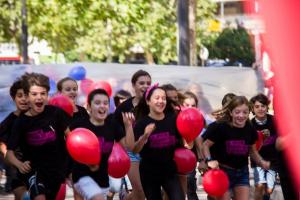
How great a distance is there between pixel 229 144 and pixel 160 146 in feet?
2.50

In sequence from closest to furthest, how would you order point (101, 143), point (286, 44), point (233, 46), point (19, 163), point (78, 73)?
point (286, 44), point (19, 163), point (101, 143), point (78, 73), point (233, 46)

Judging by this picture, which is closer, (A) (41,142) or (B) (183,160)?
(A) (41,142)

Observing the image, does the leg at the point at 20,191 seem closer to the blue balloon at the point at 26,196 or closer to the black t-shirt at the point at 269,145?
the blue balloon at the point at 26,196

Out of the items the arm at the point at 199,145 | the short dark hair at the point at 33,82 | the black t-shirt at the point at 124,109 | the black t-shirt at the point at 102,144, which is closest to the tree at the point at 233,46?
the black t-shirt at the point at 124,109

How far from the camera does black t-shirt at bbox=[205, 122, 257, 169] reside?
8039 millimetres

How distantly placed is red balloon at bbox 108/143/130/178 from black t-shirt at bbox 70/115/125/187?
15 cm

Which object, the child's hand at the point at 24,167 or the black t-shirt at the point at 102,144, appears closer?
the child's hand at the point at 24,167

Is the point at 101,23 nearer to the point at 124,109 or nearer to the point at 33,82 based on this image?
the point at 124,109

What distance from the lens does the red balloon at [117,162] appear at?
291 inches

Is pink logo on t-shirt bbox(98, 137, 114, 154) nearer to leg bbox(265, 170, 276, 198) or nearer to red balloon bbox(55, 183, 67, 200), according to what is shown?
red balloon bbox(55, 183, 67, 200)

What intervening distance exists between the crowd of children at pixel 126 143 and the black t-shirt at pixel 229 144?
10 millimetres

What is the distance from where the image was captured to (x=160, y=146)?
25.3ft

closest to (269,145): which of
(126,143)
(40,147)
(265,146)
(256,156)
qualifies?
(265,146)

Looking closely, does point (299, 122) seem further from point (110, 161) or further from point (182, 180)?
point (182, 180)
